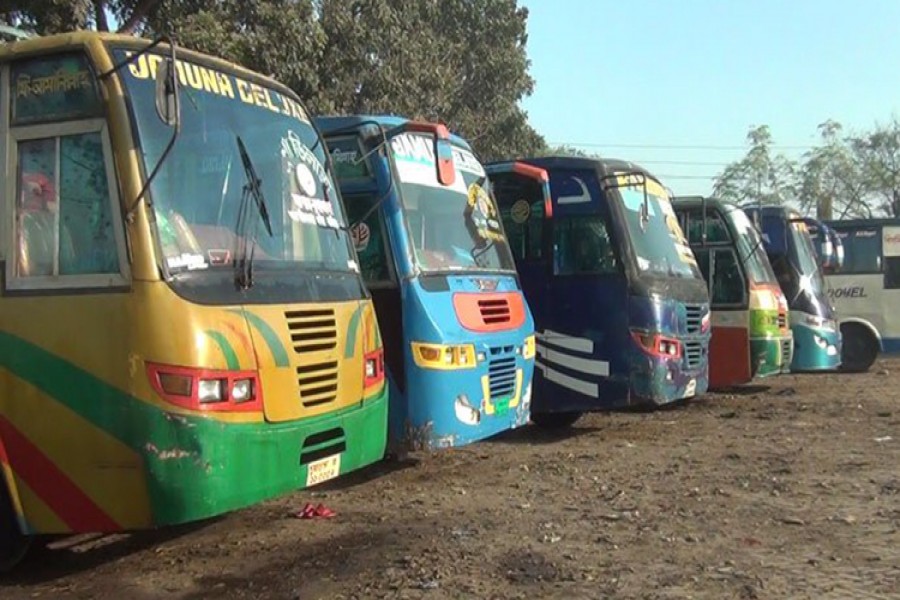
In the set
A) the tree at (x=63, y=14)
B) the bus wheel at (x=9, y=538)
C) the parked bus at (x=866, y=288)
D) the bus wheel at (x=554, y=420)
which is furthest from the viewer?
the parked bus at (x=866, y=288)

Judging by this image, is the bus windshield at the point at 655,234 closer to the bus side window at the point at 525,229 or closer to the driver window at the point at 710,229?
the bus side window at the point at 525,229

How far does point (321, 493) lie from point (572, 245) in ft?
13.0

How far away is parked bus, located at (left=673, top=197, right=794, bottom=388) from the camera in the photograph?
515 inches

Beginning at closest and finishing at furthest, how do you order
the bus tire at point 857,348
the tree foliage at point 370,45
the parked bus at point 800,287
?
the tree foliage at point 370,45 → the parked bus at point 800,287 → the bus tire at point 857,348

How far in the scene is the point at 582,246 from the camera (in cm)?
999

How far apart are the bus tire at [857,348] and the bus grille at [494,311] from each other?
1294 centimetres

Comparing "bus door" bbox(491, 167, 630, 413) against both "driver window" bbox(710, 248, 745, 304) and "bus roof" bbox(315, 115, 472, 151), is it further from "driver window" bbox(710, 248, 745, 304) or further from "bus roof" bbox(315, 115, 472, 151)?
"driver window" bbox(710, 248, 745, 304)

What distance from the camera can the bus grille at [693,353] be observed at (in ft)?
33.6

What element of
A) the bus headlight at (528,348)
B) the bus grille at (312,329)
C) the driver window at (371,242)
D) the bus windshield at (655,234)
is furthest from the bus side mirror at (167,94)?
the bus windshield at (655,234)

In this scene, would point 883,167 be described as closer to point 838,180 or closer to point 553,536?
point 838,180

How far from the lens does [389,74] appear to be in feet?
62.2

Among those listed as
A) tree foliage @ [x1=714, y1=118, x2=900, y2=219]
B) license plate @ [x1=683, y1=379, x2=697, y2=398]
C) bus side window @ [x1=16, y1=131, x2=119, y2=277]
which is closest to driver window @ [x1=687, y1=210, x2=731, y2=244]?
license plate @ [x1=683, y1=379, x2=697, y2=398]

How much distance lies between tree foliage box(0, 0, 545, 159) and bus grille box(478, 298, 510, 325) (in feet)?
20.2

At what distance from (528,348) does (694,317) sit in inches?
119
